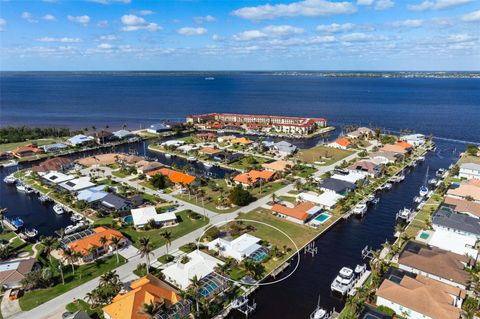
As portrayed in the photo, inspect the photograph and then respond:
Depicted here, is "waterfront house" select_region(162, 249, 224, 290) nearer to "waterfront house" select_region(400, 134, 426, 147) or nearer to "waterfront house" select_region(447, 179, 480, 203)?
"waterfront house" select_region(447, 179, 480, 203)

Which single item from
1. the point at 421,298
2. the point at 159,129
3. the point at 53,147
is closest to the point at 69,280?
the point at 421,298

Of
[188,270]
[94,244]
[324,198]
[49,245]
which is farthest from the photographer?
[324,198]

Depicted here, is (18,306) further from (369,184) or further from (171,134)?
(171,134)

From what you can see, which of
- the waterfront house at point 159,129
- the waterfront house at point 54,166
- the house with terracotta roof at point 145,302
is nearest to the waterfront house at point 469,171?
the house with terracotta roof at point 145,302

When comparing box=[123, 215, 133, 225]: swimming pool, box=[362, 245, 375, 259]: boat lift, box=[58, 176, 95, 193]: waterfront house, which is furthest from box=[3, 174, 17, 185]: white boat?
box=[362, 245, 375, 259]: boat lift

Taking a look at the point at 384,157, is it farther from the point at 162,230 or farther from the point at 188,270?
the point at 188,270

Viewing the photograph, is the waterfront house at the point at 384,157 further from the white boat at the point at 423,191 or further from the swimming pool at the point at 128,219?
the swimming pool at the point at 128,219

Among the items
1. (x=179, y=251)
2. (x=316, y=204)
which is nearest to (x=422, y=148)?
(x=316, y=204)
